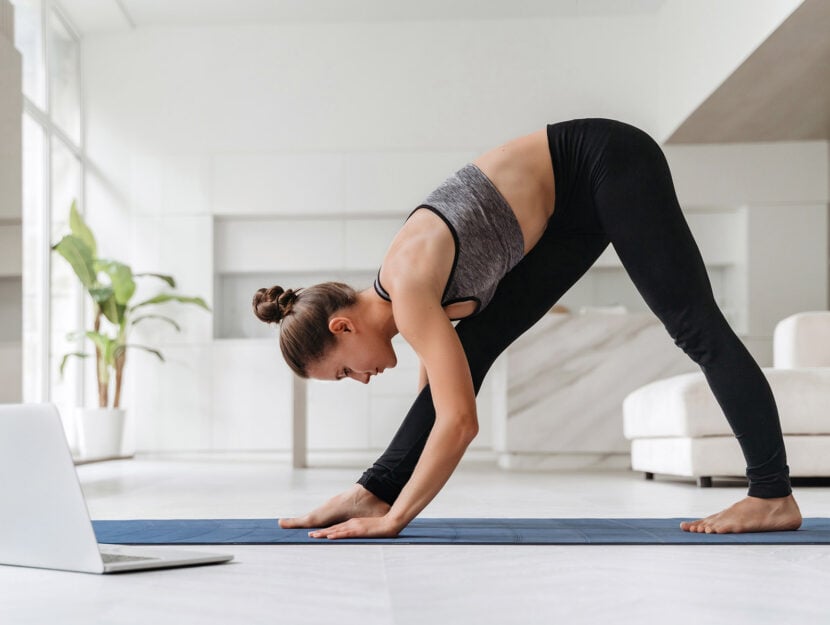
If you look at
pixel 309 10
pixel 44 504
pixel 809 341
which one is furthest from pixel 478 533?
pixel 309 10

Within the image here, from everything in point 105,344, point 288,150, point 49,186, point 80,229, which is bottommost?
point 105,344

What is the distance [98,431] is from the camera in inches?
265

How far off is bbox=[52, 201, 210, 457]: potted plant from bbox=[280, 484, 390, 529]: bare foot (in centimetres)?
500

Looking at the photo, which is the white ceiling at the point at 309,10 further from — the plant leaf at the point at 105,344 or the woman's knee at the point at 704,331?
the woman's knee at the point at 704,331

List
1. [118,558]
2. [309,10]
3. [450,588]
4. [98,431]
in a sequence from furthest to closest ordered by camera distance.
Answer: [309,10]
[98,431]
[118,558]
[450,588]

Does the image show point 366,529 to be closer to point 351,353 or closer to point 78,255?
point 351,353

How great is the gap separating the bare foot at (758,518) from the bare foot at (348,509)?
58 centimetres

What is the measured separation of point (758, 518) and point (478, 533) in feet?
1.60

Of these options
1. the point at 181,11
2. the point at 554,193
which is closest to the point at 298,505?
the point at 554,193

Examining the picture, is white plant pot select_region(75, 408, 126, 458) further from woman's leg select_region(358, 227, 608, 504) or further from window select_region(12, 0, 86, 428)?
woman's leg select_region(358, 227, 608, 504)

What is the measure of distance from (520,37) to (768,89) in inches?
80.5

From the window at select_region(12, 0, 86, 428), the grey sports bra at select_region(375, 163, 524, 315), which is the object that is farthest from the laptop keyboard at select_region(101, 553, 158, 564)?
the window at select_region(12, 0, 86, 428)

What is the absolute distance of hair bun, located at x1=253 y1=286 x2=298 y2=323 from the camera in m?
1.82

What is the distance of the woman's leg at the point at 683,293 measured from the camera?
178 cm
